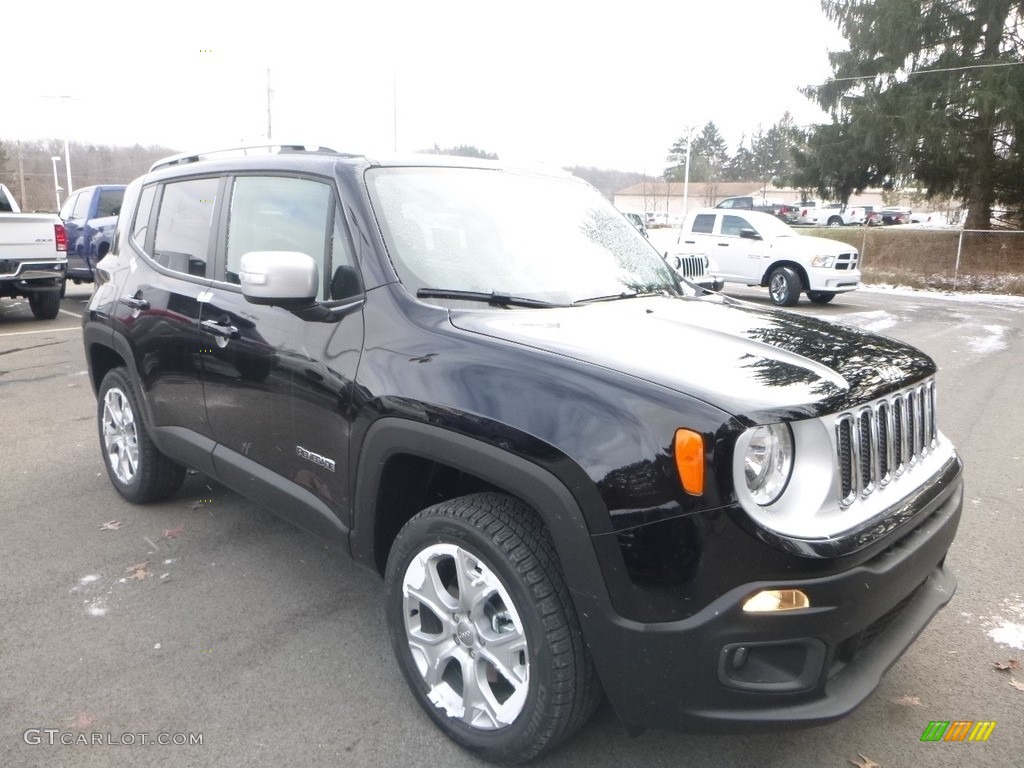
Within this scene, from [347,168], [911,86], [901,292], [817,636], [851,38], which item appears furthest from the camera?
[851,38]

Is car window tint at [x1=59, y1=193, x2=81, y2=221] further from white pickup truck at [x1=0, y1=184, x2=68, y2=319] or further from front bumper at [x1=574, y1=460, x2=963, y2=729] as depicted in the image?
front bumper at [x1=574, y1=460, x2=963, y2=729]

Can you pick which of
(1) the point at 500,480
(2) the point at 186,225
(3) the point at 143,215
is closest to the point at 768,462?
(1) the point at 500,480

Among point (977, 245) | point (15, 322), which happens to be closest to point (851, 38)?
point (977, 245)

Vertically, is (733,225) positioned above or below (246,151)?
below

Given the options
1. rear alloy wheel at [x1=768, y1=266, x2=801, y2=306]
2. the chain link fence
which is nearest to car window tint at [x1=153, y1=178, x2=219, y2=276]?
rear alloy wheel at [x1=768, y1=266, x2=801, y2=306]

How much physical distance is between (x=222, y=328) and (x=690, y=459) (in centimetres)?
224

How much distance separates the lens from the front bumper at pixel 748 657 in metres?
2.03

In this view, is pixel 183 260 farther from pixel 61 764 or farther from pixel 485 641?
pixel 485 641

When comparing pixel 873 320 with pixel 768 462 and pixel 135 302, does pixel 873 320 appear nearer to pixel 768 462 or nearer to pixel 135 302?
pixel 135 302

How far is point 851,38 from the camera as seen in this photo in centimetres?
2638

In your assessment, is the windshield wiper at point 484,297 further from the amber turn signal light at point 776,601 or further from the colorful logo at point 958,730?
the colorful logo at point 958,730

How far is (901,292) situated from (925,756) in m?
20.9

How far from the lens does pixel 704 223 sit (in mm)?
17500

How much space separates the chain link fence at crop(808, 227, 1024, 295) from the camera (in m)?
21.6
